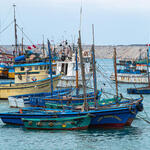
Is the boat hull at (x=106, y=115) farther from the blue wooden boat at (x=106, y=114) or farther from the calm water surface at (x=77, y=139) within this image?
the calm water surface at (x=77, y=139)

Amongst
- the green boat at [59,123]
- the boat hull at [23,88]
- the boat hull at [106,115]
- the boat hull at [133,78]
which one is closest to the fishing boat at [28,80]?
the boat hull at [23,88]

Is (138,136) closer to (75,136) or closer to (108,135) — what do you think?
(108,135)

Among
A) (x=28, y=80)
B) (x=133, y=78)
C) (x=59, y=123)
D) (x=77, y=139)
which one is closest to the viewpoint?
(x=77, y=139)

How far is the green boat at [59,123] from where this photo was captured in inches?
1150

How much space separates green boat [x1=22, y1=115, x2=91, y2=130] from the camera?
2922 centimetres

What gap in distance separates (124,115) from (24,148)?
8.32 meters

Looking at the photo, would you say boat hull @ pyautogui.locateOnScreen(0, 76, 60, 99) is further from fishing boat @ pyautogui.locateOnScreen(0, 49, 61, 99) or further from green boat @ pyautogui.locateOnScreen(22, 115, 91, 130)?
green boat @ pyautogui.locateOnScreen(22, 115, 91, 130)

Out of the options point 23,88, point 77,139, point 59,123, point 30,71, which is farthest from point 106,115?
point 30,71

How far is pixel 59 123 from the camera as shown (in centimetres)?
2969

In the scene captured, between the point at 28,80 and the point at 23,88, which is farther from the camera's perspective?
the point at 28,80

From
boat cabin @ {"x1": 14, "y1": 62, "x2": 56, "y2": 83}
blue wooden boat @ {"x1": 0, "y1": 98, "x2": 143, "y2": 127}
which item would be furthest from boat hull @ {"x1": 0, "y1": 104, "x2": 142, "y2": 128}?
boat cabin @ {"x1": 14, "y1": 62, "x2": 56, "y2": 83}

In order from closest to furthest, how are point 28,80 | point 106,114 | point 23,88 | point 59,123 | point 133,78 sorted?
point 106,114 → point 59,123 → point 23,88 → point 28,80 → point 133,78

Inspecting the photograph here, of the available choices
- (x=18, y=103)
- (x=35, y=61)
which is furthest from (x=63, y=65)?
(x=18, y=103)

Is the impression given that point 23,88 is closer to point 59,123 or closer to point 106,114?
point 59,123
